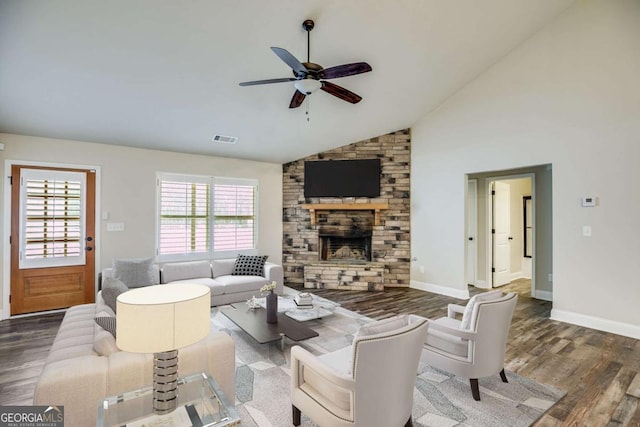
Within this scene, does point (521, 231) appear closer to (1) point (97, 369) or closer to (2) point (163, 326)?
(2) point (163, 326)

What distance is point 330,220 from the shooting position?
6660 mm

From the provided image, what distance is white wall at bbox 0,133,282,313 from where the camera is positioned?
4418 mm

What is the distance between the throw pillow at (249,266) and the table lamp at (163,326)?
3951 mm

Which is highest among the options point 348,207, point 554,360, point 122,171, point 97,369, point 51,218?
point 122,171

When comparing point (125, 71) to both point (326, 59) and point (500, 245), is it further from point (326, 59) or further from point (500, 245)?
point (500, 245)

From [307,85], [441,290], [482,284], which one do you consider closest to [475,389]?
[307,85]

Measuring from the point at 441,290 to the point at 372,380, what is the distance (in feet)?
15.2

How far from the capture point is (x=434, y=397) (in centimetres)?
245

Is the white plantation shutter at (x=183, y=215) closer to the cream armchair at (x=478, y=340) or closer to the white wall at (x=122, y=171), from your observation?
the white wall at (x=122, y=171)

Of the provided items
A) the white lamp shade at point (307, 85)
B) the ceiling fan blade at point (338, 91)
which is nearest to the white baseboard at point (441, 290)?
the ceiling fan blade at point (338, 91)

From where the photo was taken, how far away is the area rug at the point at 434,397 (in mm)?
2176

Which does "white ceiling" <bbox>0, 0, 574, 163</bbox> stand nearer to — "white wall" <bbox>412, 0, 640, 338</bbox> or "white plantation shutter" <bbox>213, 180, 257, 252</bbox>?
"white wall" <bbox>412, 0, 640, 338</bbox>

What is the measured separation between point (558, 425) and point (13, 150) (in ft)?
22.5

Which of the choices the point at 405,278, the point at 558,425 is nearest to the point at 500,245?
the point at 405,278
